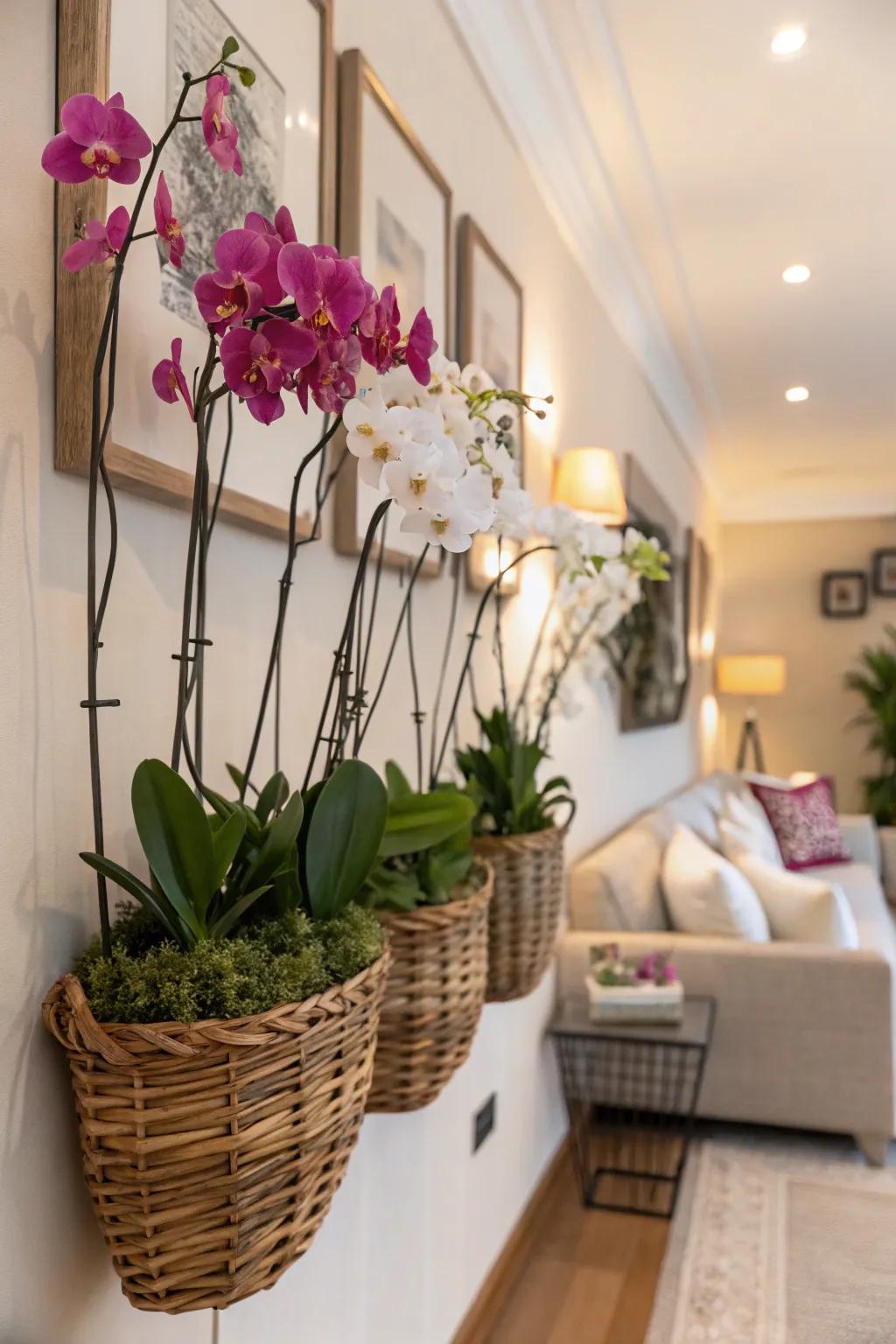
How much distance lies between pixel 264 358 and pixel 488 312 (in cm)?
148

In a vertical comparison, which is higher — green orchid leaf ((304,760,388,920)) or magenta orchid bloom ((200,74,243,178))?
magenta orchid bloom ((200,74,243,178))

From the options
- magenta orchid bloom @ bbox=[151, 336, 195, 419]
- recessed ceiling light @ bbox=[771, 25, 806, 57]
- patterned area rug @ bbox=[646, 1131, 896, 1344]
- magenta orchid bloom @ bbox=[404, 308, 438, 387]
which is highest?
recessed ceiling light @ bbox=[771, 25, 806, 57]

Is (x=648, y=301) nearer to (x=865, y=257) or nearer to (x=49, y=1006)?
(x=865, y=257)

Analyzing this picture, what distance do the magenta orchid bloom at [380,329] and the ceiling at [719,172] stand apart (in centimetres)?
148

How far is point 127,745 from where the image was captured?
1030mm

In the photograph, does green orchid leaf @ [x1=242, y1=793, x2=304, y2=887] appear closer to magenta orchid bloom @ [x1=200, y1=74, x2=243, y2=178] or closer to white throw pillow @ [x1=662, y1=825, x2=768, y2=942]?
magenta orchid bloom @ [x1=200, y1=74, x2=243, y2=178]

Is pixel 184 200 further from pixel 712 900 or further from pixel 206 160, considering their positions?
pixel 712 900

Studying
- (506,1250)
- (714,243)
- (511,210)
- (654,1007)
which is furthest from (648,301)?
(506,1250)

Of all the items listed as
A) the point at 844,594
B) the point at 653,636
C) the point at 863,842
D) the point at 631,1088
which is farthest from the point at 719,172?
the point at 844,594

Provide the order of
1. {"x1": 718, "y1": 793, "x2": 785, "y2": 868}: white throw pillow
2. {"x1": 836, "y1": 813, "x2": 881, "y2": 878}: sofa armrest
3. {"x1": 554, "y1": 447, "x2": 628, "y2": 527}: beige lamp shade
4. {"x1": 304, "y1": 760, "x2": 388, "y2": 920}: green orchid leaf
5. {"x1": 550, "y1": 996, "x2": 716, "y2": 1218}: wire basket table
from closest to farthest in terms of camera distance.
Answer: {"x1": 304, "y1": 760, "x2": 388, "y2": 920}: green orchid leaf
{"x1": 550, "y1": 996, "x2": 716, "y2": 1218}: wire basket table
{"x1": 554, "y1": 447, "x2": 628, "y2": 527}: beige lamp shade
{"x1": 718, "y1": 793, "x2": 785, "y2": 868}: white throw pillow
{"x1": 836, "y1": 813, "x2": 881, "y2": 878}: sofa armrest

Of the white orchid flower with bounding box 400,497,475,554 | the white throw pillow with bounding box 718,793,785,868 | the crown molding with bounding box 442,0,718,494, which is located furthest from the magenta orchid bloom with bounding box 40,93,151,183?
the white throw pillow with bounding box 718,793,785,868

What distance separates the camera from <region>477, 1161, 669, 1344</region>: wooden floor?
213 centimetres

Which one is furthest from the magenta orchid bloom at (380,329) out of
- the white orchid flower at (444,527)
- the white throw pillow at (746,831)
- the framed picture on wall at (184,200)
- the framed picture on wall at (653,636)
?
the white throw pillow at (746,831)

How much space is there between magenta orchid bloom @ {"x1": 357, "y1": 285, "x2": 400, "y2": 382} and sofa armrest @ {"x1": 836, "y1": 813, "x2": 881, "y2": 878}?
5005mm
